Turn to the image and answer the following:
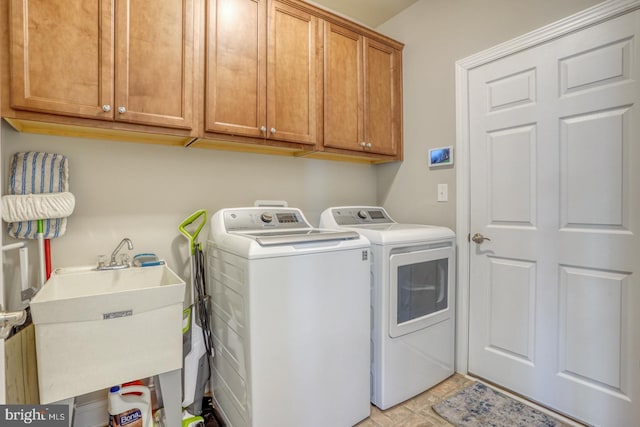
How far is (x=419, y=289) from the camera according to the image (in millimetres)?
1998

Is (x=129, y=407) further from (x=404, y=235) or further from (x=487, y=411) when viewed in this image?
(x=487, y=411)

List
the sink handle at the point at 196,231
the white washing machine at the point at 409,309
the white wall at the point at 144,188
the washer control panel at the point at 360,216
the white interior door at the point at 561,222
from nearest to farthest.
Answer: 1. the white interior door at the point at 561,222
2. the white wall at the point at 144,188
3. the white washing machine at the point at 409,309
4. the sink handle at the point at 196,231
5. the washer control panel at the point at 360,216

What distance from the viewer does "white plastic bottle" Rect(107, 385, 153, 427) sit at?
1.55m

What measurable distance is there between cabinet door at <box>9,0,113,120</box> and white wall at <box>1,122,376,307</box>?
0.36 m

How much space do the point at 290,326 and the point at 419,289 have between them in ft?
2.91

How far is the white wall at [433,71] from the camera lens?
2041mm

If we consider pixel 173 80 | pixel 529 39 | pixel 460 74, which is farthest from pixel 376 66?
pixel 173 80

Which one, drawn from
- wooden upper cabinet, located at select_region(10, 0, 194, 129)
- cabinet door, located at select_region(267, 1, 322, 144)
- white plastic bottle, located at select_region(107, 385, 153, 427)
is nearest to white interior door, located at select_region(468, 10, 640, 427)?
cabinet door, located at select_region(267, 1, 322, 144)

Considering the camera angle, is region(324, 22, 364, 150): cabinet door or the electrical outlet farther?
the electrical outlet

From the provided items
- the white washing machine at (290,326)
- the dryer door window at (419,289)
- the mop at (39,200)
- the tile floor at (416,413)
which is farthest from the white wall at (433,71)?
the mop at (39,200)

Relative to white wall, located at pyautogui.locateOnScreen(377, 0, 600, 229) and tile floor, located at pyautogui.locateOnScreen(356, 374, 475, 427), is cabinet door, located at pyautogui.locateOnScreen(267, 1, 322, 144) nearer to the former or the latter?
white wall, located at pyautogui.locateOnScreen(377, 0, 600, 229)

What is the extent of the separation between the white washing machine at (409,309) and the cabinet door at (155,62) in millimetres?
1184

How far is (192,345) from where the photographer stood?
188 cm

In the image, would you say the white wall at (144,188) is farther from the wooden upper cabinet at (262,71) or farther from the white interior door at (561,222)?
the white interior door at (561,222)
